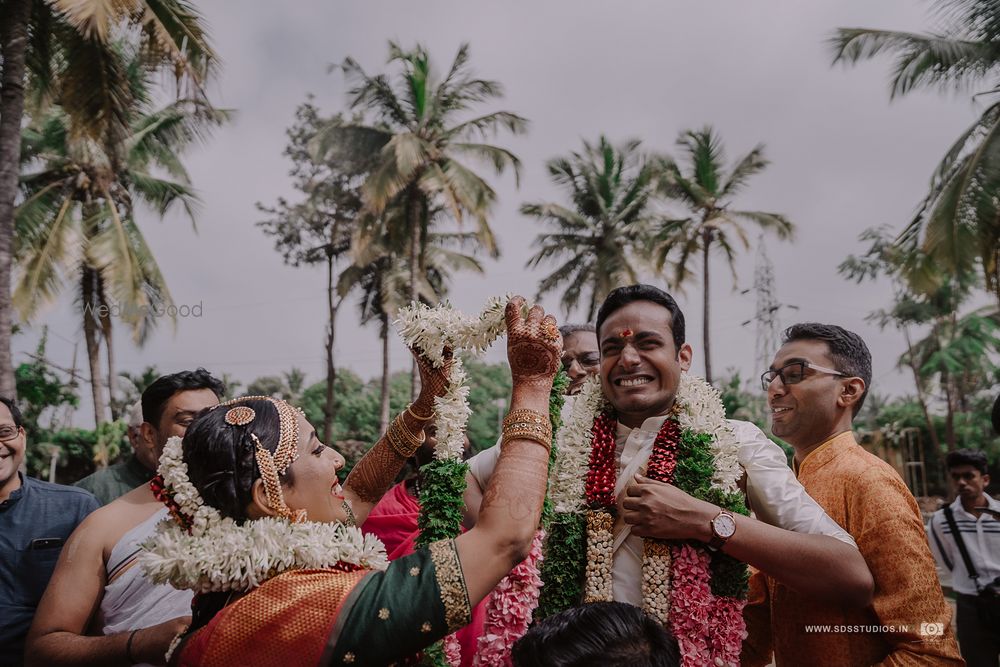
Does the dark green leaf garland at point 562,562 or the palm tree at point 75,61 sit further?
the palm tree at point 75,61

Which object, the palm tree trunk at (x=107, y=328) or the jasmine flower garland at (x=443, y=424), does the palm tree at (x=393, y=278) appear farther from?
the jasmine flower garland at (x=443, y=424)

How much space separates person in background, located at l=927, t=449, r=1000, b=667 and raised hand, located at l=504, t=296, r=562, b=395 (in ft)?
15.1

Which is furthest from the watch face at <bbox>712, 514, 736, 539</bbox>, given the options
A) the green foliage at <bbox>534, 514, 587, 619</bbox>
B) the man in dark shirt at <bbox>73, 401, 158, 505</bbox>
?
the man in dark shirt at <bbox>73, 401, 158, 505</bbox>

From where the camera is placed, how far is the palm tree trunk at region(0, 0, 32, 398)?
862 centimetres

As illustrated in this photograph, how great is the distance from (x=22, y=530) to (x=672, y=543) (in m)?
2.86

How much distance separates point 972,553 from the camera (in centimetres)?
→ 566

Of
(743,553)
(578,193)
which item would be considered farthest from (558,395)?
(578,193)

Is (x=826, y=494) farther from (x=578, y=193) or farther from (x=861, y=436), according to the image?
(x=861, y=436)

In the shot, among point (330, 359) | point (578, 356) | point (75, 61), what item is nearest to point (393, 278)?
point (330, 359)

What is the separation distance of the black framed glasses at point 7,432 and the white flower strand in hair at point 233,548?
1997 mm

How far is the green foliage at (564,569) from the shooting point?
102 inches

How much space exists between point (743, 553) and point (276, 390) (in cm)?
4283

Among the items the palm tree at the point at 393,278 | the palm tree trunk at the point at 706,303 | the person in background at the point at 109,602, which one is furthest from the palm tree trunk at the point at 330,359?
the person in background at the point at 109,602

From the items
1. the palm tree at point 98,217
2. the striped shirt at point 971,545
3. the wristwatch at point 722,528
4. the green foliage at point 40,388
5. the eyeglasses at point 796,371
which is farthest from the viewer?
the green foliage at point 40,388
